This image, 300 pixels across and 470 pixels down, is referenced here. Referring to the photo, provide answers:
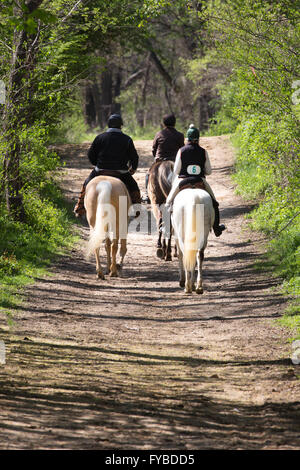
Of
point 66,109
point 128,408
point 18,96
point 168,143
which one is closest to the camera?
point 128,408

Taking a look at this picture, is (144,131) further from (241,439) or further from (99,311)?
(241,439)

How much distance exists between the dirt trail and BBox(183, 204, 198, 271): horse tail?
0.66 meters

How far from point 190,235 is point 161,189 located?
348 cm

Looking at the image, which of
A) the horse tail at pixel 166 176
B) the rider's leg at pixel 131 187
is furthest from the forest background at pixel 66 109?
the rider's leg at pixel 131 187

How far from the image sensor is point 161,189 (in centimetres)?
1477

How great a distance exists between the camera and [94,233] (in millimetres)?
12648

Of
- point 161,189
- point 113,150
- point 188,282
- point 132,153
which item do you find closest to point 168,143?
point 161,189

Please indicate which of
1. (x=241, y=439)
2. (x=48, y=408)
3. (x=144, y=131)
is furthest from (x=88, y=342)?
(x=144, y=131)

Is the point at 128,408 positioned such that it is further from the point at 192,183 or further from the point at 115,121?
the point at 115,121

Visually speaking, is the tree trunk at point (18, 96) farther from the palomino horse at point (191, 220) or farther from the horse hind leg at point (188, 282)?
the horse hind leg at point (188, 282)

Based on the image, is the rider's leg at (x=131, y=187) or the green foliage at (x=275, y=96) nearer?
the green foliage at (x=275, y=96)

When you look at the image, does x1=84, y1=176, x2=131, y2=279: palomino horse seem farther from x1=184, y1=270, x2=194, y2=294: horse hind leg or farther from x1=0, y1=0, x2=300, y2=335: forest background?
x1=184, y1=270, x2=194, y2=294: horse hind leg

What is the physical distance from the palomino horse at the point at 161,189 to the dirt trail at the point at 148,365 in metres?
0.71

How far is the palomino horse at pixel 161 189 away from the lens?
1467 centimetres
